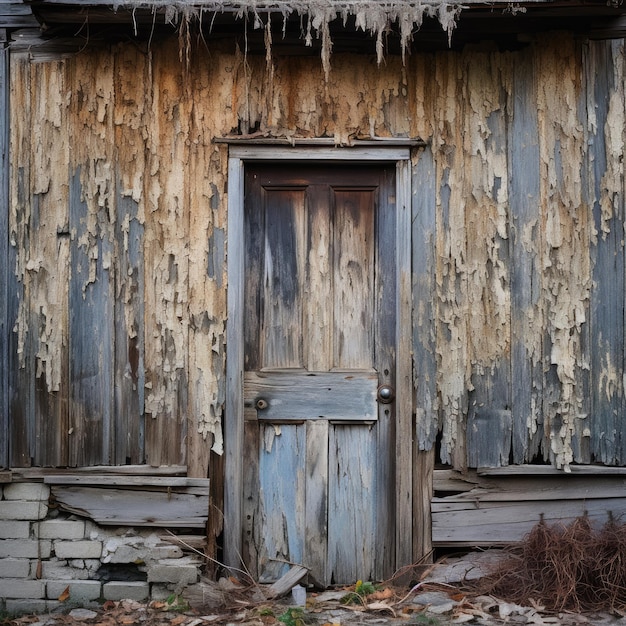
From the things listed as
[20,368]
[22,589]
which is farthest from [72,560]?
[20,368]

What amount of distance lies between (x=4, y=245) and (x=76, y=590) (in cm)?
208

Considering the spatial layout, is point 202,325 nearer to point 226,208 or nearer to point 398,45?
point 226,208

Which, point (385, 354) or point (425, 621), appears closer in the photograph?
point (425, 621)

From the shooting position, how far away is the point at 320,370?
4602 mm

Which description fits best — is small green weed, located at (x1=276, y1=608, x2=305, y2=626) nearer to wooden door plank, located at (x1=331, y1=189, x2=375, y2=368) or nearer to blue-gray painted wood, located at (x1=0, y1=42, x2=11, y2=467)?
wooden door plank, located at (x1=331, y1=189, x2=375, y2=368)

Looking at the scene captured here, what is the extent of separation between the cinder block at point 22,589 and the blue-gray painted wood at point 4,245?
0.82m

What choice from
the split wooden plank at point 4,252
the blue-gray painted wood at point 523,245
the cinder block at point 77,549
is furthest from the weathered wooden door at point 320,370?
the split wooden plank at point 4,252

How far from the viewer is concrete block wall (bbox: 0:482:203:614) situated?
4.37 m

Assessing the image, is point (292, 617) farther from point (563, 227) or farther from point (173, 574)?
point (563, 227)

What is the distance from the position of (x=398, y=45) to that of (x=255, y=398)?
230 cm

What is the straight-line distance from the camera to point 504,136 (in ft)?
14.8

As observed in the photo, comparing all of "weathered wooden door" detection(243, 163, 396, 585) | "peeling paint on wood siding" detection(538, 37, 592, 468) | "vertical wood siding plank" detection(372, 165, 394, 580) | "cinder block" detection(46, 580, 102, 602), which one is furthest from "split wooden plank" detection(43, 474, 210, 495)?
"peeling paint on wood siding" detection(538, 37, 592, 468)

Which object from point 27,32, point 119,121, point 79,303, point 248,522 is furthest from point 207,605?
point 27,32

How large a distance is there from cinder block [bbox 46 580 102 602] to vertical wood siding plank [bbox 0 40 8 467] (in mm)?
891
